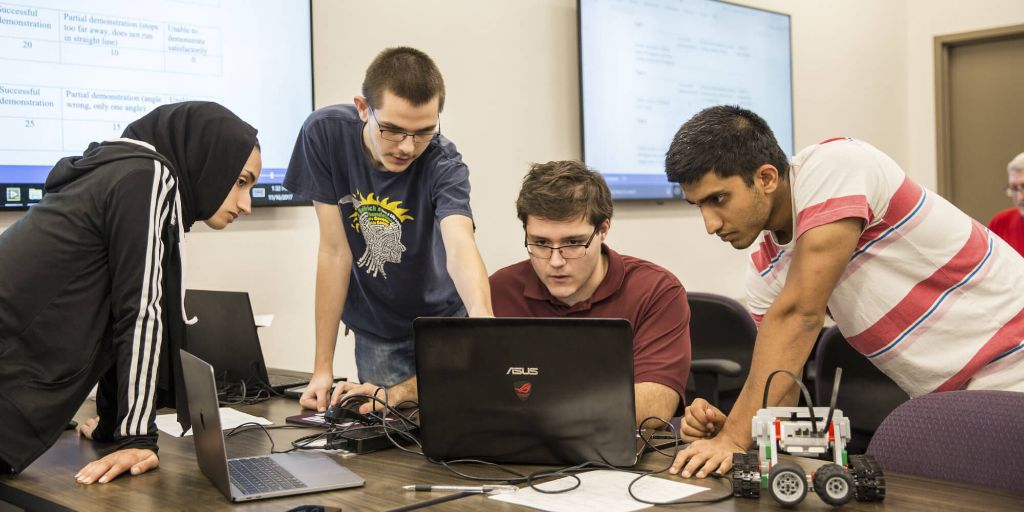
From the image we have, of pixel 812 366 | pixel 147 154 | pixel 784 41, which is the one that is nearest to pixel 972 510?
pixel 147 154

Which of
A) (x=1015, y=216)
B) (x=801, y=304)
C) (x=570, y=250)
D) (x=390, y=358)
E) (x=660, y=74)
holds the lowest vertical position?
(x=390, y=358)

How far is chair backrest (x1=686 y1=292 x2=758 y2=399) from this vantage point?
300 centimetres

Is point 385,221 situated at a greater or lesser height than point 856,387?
greater

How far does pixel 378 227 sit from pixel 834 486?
1.40m

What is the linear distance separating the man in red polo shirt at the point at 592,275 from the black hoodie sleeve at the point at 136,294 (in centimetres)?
77

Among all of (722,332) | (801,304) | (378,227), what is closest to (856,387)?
(722,332)

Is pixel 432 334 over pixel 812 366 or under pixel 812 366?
over

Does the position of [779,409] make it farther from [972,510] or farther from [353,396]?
[353,396]

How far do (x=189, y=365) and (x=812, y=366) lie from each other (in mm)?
2314

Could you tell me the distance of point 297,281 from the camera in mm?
2982

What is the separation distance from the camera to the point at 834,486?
120 cm

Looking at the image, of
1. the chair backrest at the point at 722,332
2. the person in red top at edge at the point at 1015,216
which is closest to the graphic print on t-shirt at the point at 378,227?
the chair backrest at the point at 722,332

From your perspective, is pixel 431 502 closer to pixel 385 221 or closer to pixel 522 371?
pixel 522 371

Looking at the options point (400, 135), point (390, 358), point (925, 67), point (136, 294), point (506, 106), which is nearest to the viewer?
point (136, 294)
